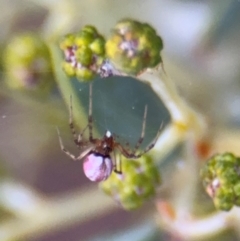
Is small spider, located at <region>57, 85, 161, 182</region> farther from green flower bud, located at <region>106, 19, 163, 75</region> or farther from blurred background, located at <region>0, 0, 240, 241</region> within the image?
green flower bud, located at <region>106, 19, 163, 75</region>

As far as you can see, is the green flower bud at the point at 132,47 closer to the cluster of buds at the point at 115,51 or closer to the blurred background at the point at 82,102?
the cluster of buds at the point at 115,51

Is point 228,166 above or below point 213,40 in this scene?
below

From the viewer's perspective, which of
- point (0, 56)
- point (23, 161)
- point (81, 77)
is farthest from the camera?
point (23, 161)

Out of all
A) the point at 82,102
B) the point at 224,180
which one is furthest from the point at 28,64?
the point at 224,180

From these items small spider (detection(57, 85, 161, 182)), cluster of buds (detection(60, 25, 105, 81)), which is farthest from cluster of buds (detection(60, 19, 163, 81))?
small spider (detection(57, 85, 161, 182))

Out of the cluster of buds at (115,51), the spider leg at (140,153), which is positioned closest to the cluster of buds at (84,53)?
the cluster of buds at (115,51)

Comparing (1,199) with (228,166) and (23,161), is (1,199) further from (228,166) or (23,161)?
(228,166)

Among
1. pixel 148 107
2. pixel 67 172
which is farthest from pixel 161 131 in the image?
pixel 67 172
